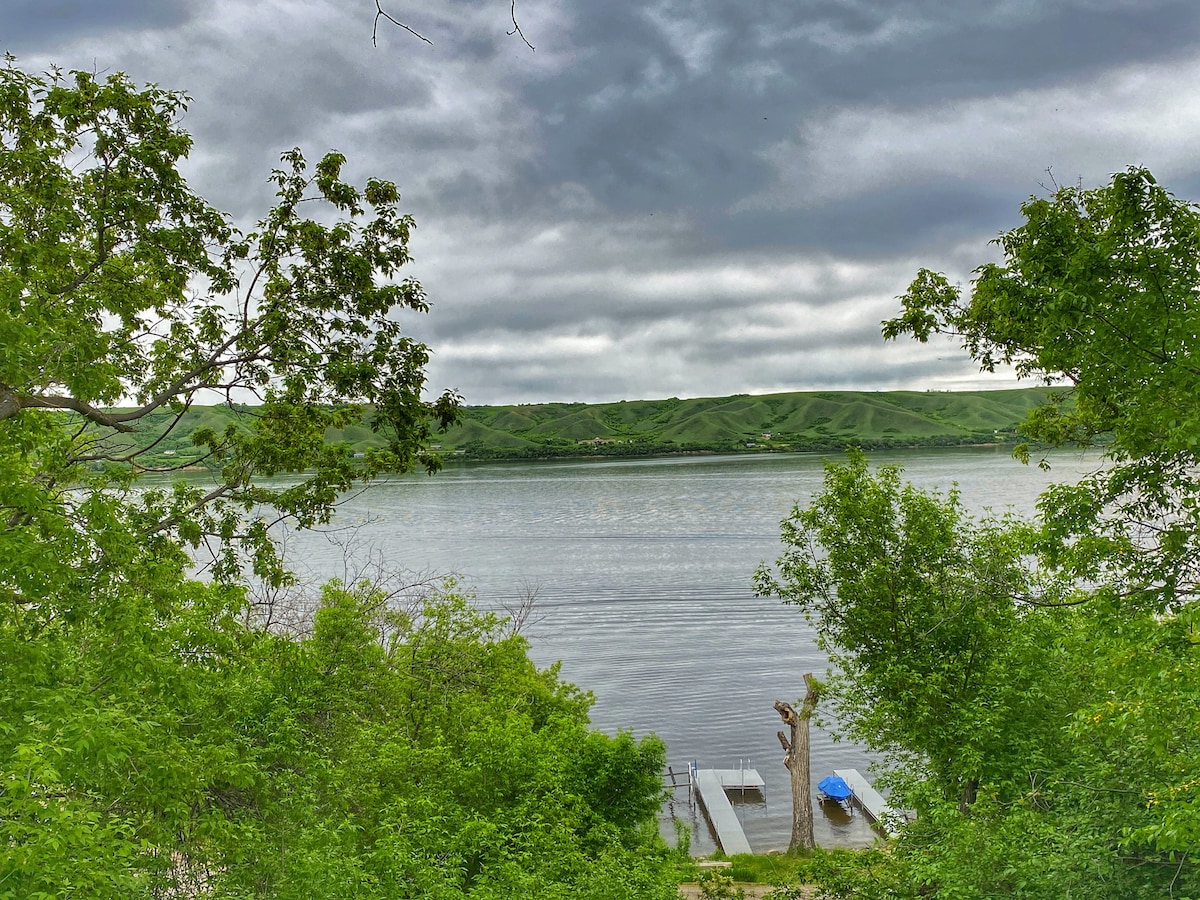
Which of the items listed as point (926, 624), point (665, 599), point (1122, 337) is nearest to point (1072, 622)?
point (926, 624)

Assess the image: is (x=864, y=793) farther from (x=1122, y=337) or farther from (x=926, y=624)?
(x=1122, y=337)

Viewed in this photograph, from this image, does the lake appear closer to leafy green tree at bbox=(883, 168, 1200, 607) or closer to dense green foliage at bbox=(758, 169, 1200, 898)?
dense green foliage at bbox=(758, 169, 1200, 898)

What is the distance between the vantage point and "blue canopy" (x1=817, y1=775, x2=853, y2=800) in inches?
1412

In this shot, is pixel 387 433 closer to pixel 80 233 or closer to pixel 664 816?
pixel 80 233

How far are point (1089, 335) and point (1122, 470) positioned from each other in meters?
1.78

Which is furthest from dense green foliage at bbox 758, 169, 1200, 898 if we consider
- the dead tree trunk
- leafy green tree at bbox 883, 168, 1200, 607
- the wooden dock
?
the wooden dock

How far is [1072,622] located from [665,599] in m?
49.7

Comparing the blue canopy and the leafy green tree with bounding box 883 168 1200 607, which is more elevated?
the leafy green tree with bounding box 883 168 1200 607

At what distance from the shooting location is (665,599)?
65.6 meters

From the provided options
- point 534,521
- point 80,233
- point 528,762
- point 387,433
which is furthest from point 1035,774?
point 534,521

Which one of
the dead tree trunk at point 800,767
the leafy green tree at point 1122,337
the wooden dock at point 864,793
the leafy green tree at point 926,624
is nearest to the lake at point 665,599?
the wooden dock at point 864,793

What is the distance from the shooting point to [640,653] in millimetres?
52875

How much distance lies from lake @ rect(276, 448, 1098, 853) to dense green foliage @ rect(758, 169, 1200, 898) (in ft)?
24.0

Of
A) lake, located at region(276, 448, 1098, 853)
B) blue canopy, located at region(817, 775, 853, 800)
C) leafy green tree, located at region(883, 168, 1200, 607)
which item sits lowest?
blue canopy, located at region(817, 775, 853, 800)
